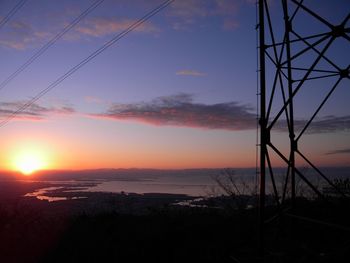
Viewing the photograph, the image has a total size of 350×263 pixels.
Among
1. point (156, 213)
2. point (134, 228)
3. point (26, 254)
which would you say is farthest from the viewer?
point (156, 213)

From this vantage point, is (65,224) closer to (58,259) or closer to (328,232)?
(58,259)

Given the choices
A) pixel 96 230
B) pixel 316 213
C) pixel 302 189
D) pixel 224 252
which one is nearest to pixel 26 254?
pixel 96 230

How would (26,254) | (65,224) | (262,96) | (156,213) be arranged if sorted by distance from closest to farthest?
(262,96) < (26,254) < (65,224) < (156,213)

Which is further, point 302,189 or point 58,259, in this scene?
point 302,189

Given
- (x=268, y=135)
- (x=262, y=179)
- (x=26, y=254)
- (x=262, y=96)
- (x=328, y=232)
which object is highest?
(x=262, y=96)

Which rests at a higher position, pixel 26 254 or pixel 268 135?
pixel 268 135

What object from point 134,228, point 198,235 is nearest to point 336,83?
point 198,235
